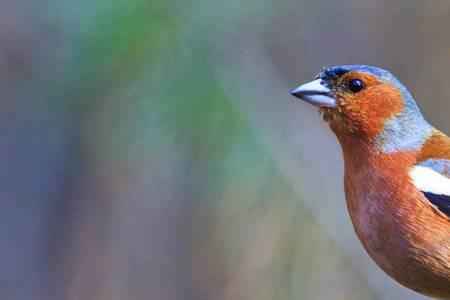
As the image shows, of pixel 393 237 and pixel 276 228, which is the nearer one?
pixel 393 237

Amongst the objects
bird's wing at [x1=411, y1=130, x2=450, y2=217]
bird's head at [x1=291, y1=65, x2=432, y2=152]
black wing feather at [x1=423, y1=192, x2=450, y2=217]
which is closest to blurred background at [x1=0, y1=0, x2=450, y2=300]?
bird's head at [x1=291, y1=65, x2=432, y2=152]

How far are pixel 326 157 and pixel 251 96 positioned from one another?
2.10 feet

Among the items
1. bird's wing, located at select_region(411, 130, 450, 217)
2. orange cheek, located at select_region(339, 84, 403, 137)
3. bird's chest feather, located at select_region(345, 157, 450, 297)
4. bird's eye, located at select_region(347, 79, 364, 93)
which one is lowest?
bird's chest feather, located at select_region(345, 157, 450, 297)

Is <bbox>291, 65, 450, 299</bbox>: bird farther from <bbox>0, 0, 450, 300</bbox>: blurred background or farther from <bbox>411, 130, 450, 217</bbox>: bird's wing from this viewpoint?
<bbox>0, 0, 450, 300</bbox>: blurred background

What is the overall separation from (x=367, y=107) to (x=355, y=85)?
0.44 ft

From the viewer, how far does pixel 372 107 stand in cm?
377

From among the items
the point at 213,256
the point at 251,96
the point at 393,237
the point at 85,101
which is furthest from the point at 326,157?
the point at 393,237


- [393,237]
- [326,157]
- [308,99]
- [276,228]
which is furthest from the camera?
[326,157]

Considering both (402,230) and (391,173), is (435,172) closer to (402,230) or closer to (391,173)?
(391,173)

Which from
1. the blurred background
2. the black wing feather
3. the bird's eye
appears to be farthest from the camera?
the blurred background

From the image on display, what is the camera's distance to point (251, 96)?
5.39m

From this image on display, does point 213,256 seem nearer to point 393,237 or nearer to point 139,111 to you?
point 139,111

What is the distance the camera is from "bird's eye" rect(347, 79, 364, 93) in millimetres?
3828

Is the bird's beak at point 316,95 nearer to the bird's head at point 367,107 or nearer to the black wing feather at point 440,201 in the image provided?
the bird's head at point 367,107
